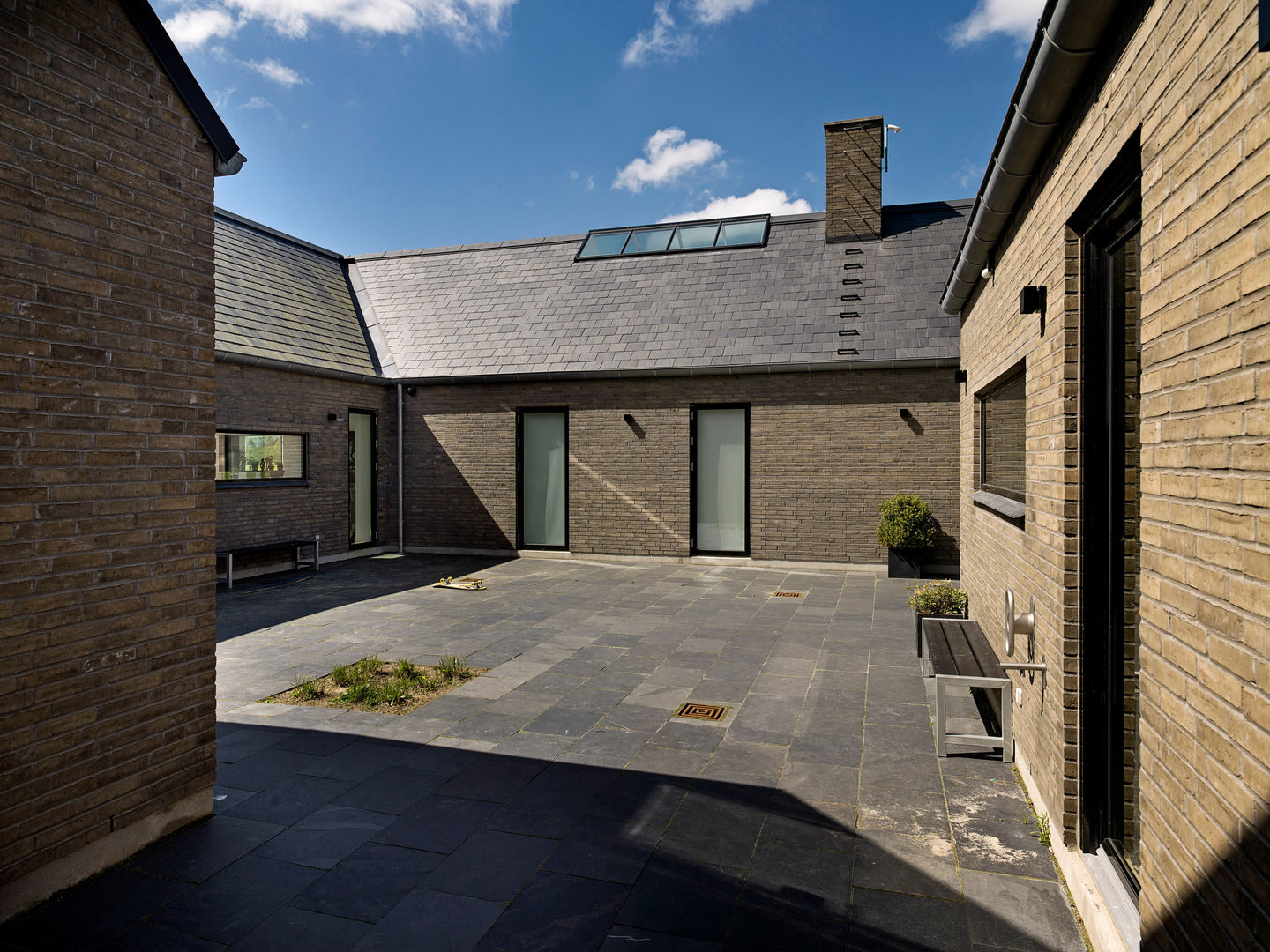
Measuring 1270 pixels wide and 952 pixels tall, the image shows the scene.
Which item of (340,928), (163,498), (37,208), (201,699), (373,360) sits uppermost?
(373,360)

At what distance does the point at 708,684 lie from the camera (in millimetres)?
6070

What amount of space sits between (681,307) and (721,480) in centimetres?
362

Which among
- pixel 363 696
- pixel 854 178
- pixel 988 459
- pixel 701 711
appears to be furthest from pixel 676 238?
pixel 363 696

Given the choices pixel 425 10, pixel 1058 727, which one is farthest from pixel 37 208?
pixel 425 10

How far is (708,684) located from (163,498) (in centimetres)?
420

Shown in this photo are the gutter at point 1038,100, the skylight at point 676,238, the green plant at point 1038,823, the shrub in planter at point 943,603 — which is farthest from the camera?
the skylight at point 676,238

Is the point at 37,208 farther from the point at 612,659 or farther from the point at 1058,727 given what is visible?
the point at 612,659

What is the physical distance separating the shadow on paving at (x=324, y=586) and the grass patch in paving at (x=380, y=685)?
204cm

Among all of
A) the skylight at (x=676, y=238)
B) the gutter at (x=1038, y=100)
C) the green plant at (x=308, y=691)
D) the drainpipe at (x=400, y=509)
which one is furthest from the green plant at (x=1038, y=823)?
the drainpipe at (x=400, y=509)

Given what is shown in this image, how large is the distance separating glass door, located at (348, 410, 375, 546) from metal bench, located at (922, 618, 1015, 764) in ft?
38.7

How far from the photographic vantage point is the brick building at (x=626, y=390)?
12.2m

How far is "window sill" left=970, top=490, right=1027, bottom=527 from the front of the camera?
13.6 ft

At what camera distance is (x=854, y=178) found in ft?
47.1

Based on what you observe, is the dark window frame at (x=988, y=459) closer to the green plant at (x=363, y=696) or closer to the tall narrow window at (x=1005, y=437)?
the tall narrow window at (x=1005, y=437)
